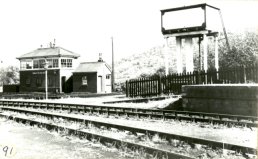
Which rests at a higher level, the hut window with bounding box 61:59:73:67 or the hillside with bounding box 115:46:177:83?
the hillside with bounding box 115:46:177:83

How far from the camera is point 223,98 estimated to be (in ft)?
39.7

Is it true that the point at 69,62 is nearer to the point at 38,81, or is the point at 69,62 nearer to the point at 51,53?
the point at 51,53

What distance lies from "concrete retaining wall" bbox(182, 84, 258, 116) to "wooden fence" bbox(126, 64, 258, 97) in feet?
5.13

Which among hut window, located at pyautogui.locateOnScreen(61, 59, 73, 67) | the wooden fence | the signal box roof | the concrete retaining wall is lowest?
the concrete retaining wall

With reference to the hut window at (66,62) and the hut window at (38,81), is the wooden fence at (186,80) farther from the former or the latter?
the hut window at (38,81)

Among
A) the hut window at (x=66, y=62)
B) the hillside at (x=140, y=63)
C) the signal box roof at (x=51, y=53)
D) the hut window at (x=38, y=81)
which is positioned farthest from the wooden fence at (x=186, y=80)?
the hillside at (x=140, y=63)

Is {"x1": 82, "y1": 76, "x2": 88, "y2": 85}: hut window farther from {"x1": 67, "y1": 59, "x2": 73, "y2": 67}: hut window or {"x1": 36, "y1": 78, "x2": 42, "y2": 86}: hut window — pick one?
{"x1": 36, "y1": 78, "x2": 42, "y2": 86}: hut window

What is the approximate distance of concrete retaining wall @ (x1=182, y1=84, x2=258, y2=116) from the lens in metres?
11.0

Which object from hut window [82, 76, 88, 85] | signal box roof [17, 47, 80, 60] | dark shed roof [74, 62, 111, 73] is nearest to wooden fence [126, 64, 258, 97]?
dark shed roof [74, 62, 111, 73]

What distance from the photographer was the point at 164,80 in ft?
67.4

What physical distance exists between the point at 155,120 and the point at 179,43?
11600 mm

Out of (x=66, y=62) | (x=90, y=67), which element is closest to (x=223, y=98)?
(x=90, y=67)

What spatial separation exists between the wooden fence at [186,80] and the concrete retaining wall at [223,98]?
156 centimetres

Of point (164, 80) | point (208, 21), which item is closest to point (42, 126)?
point (164, 80)
